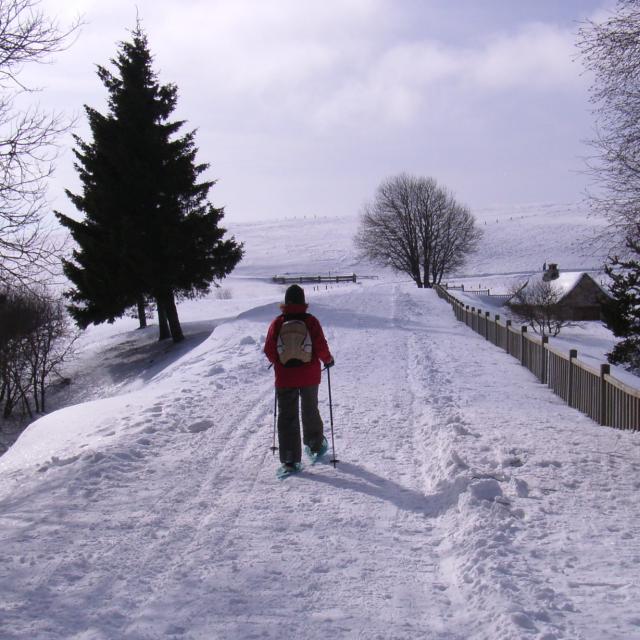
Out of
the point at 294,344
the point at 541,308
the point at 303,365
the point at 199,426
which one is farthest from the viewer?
the point at 541,308

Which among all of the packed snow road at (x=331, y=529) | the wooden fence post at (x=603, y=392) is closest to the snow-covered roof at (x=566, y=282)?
the wooden fence post at (x=603, y=392)

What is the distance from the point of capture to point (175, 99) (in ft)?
92.1

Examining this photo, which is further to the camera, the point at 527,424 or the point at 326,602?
the point at 527,424

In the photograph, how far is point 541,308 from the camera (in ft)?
165

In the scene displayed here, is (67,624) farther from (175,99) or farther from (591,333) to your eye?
(591,333)

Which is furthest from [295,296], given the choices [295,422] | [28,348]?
[28,348]

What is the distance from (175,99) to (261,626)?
1083 inches

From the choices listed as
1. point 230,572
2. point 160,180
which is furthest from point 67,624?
point 160,180

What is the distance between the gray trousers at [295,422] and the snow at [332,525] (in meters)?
0.31

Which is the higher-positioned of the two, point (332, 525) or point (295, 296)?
point (295, 296)

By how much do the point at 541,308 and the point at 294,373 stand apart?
46838 mm

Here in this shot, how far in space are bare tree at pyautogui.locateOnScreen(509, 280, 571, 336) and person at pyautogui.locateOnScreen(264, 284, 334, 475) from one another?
1775 inches

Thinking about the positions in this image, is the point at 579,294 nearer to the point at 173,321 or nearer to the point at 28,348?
the point at 173,321

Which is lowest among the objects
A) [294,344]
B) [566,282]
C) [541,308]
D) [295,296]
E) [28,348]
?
[541,308]
